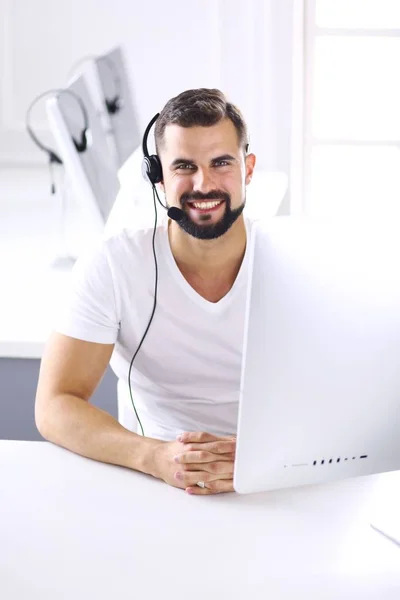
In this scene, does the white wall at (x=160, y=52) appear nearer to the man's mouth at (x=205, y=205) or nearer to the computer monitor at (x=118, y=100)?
the computer monitor at (x=118, y=100)

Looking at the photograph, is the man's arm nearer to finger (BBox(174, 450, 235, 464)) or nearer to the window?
finger (BBox(174, 450, 235, 464))

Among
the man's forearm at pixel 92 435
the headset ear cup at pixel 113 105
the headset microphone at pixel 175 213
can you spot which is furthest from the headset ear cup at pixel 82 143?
the man's forearm at pixel 92 435

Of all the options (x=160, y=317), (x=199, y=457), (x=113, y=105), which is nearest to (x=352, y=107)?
(x=113, y=105)

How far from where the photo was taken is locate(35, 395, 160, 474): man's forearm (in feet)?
4.55

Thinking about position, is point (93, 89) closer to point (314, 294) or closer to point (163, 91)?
point (163, 91)

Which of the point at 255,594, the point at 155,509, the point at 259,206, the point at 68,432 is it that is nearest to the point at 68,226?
the point at 259,206

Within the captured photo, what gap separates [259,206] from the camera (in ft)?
9.09

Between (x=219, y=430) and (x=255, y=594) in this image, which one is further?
(x=219, y=430)

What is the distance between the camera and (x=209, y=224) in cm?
162

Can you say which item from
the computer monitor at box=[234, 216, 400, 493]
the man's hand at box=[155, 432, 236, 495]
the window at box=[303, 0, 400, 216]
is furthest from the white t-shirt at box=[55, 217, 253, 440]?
the window at box=[303, 0, 400, 216]

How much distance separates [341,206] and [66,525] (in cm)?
248

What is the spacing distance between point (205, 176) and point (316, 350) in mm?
571

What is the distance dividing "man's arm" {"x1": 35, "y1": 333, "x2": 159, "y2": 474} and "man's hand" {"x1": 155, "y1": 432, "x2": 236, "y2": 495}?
2 centimetres

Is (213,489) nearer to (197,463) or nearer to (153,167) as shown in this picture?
(197,463)
